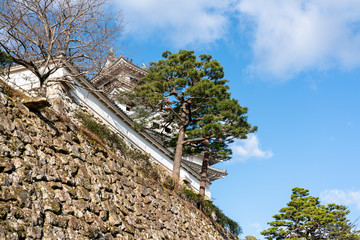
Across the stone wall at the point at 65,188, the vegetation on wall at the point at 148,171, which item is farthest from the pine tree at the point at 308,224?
the stone wall at the point at 65,188

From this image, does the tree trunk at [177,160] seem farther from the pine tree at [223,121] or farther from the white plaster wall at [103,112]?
the white plaster wall at [103,112]

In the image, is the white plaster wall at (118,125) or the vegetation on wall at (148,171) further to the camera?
the white plaster wall at (118,125)

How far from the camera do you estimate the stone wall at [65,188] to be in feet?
23.1

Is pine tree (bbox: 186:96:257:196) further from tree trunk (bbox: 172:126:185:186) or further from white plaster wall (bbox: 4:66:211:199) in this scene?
white plaster wall (bbox: 4:66:211:199)

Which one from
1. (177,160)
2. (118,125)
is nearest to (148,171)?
(177,160)

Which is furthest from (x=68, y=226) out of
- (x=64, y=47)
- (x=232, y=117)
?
(x=232, y=117)

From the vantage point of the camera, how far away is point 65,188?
27.6ft

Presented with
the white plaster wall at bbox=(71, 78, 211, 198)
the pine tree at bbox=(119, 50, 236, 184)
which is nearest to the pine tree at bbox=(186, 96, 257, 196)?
the pine tree at bbox=(119, 50, 236, 184)

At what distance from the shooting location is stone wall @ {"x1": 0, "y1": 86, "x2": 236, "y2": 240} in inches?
277

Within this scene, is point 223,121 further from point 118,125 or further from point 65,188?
point 65,188

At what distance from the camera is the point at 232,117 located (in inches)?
659

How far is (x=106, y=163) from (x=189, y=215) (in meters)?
4.94

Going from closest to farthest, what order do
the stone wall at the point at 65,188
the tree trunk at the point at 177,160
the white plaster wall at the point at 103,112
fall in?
the stone wall at the point at 65,188, the white plaster wall at the point at 103,112, the tree trunk at the point at 177,160

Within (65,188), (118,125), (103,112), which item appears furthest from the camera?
(118,125)
